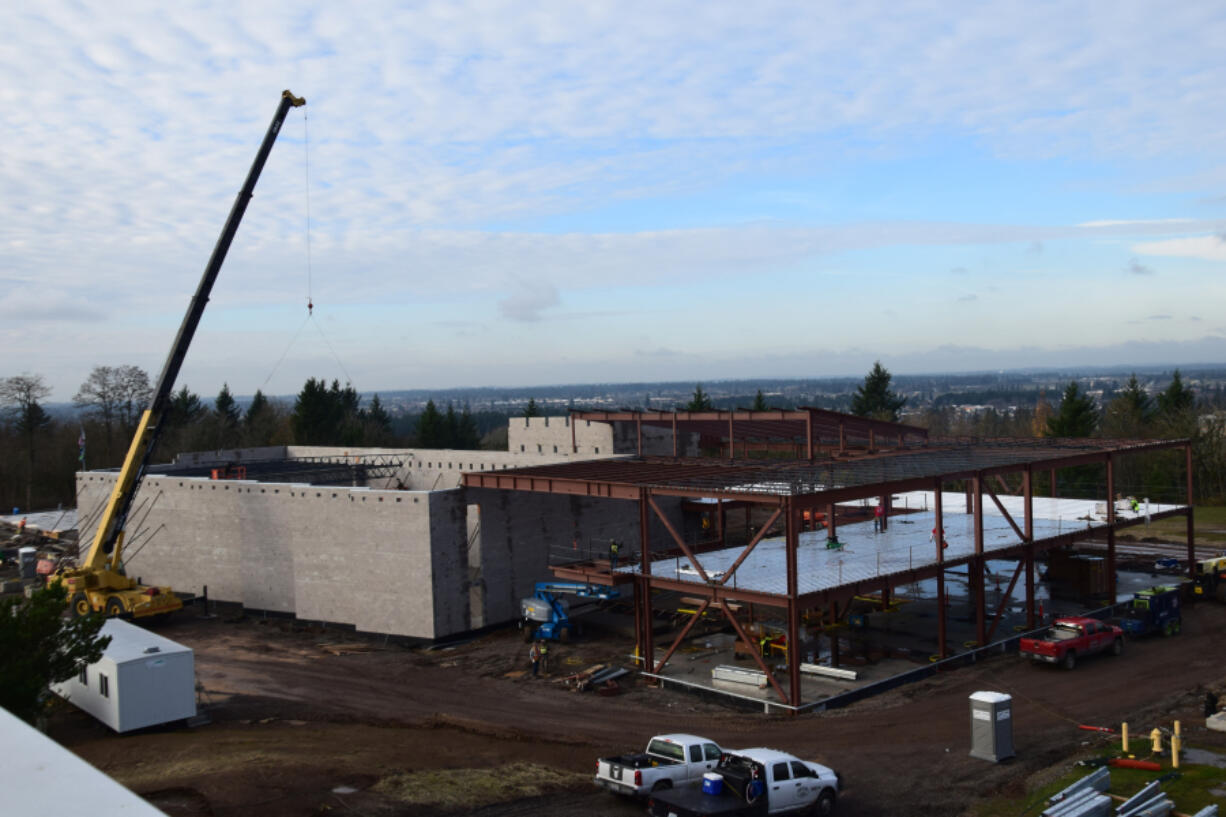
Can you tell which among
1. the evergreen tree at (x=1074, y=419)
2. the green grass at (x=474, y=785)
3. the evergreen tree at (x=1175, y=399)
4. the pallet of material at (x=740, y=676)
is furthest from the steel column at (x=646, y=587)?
the evergreen tree at (x=1175, y=399)

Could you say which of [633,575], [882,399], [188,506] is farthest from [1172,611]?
[882,399]

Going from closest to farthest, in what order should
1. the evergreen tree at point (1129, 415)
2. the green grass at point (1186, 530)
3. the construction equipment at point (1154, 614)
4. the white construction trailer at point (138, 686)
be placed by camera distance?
the white construction trailer at point (138, 686) < the construction equipment at point (1154, 614) < the green grass at point (1186, 530) < the evergreen tree at point (1129, 415)

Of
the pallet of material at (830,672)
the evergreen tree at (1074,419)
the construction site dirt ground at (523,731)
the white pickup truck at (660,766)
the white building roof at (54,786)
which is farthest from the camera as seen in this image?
the evergreen tree at (1074,419)

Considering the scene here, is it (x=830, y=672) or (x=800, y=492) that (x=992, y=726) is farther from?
(x=800, y=492)

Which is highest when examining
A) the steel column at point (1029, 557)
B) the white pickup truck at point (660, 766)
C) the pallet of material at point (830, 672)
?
the steel column at point (1029, 557)

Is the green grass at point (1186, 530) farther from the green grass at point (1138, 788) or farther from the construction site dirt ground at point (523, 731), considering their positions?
the green grass at point (1138, 788)

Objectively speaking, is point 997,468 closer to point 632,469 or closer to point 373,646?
point 632,469

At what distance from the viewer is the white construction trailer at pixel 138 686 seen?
1025 inches

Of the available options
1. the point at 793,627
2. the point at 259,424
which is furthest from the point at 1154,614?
the point at 259,424

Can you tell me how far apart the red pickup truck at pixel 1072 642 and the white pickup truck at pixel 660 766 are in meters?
14.6

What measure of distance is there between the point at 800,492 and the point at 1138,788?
11480mm

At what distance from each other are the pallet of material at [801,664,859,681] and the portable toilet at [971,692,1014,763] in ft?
23.2

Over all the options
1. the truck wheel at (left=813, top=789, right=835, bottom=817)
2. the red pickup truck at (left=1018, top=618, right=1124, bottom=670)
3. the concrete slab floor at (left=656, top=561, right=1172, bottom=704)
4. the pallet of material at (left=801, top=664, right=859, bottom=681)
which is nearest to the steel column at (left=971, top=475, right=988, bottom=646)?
the concrete slab floor at (left=656, top=561, right=1172, bottom=704)

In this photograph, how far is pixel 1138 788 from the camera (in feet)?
65.8
